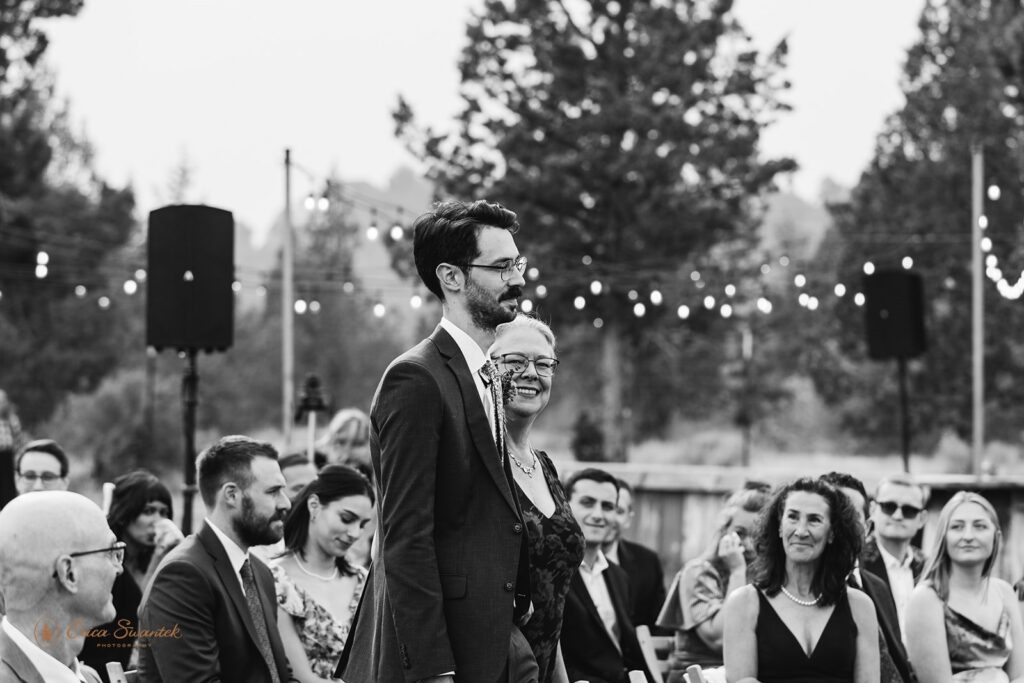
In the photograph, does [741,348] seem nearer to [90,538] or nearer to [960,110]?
[960,110]

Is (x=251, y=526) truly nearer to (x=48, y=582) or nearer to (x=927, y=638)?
(x=48, y=582)

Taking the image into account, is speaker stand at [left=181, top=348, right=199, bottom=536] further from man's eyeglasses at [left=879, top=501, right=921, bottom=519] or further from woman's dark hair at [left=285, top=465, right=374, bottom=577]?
man's eyeglasses at [left=879, top=501, right=921, bottom=519]

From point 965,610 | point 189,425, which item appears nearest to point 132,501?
point 189,425

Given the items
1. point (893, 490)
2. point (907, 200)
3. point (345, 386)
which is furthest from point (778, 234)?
point (893, 490)

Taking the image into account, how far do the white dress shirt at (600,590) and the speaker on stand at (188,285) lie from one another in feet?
10.2

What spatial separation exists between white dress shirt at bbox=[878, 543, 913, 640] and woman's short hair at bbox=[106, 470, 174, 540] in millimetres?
3383

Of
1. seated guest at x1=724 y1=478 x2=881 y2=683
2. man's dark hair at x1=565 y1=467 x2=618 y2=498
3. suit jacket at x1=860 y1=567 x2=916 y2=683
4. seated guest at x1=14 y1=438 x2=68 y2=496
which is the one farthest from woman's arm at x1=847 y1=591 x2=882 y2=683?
seated guest at x1=14 y1=438 x2=68 y2=496

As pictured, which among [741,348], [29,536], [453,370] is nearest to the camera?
[29,536]

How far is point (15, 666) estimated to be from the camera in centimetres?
288

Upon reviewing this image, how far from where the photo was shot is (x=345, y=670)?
3213 mm

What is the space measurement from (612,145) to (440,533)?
2280 centimetres

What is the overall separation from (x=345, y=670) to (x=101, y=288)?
30.5 metres

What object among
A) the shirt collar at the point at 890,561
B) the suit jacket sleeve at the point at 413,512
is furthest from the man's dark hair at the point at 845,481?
the suit jacket sleeve at the point at 413,512

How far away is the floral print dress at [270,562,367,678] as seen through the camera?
16.4ft
